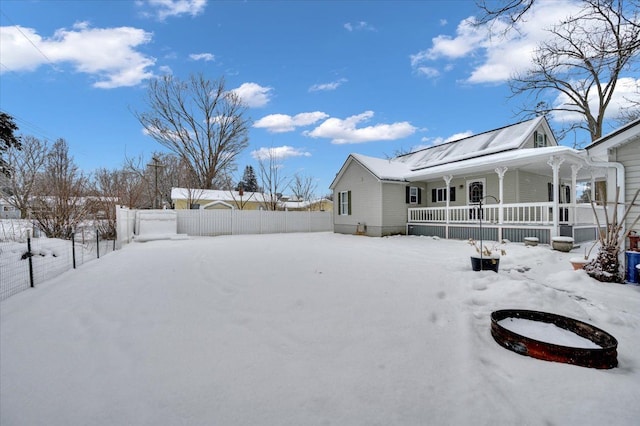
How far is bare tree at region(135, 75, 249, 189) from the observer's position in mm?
23672

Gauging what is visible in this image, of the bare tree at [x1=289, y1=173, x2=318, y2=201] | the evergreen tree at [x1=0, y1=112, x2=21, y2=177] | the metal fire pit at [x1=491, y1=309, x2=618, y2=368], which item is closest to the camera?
the metal fire pit at [x1=491, y1=309, x2=618, y2=368]

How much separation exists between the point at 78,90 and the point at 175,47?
609cm

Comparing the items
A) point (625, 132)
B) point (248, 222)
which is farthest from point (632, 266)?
point (248, 222)

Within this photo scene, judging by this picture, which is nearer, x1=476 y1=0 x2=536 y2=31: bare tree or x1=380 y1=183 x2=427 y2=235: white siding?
x1=476 y1=0 x2=536 y2=31: bare tree

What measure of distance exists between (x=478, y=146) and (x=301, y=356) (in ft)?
48.1

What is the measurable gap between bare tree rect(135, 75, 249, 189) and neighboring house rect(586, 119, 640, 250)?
25240mm

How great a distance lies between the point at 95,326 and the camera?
3150 mm

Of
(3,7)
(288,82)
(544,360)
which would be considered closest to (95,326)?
(544,360)

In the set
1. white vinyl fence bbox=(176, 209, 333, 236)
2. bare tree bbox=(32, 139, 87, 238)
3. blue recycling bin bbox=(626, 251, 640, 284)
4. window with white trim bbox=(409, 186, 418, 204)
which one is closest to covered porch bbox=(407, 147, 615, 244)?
window with white trim bbox=(409, 186, 418, 204)

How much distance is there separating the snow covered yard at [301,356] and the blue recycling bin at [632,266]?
69cm

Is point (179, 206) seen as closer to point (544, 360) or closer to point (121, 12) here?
point (121, 12)

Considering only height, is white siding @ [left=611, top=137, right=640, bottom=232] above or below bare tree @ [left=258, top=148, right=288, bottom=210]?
below

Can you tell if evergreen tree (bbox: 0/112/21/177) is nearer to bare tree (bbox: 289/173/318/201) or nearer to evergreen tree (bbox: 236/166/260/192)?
bare tree (bbox: 289/173/318/201)

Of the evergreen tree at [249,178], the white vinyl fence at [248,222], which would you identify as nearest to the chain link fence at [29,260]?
the white vinyl fence at [248,222]
